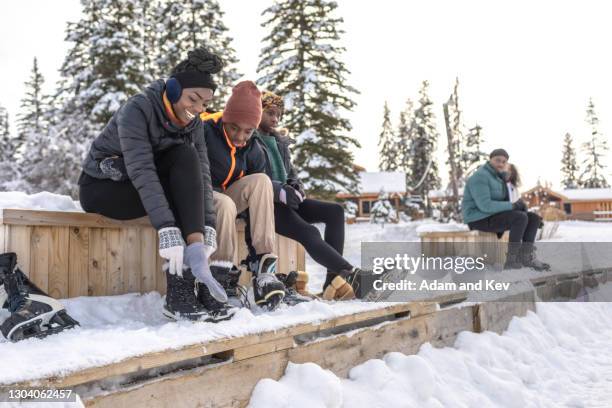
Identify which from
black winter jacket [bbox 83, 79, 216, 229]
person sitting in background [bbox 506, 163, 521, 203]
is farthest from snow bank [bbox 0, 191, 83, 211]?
person sitting in background [bbox 506, 163, 521, 203]

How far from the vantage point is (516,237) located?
5.66 m

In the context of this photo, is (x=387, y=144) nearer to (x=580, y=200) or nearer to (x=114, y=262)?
(x=580, y=200)

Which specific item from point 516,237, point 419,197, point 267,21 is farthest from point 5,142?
point 516,237

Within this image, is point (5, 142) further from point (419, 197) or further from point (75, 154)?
point (419, 197)

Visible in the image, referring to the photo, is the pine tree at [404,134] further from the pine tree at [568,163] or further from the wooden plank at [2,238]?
the wooden plank at [2,238]

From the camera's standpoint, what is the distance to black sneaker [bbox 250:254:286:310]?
8.93 ft

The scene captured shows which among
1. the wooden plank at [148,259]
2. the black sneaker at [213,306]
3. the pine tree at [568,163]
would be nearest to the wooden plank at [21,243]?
the wooden plank at [148,259]

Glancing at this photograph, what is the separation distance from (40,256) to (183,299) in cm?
84

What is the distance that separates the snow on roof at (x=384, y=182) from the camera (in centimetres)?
4000

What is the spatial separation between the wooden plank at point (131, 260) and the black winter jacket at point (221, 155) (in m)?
0.55

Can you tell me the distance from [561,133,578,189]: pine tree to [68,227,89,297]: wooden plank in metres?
66.8

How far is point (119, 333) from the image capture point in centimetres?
191

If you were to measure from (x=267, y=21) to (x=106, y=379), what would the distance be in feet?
60.6

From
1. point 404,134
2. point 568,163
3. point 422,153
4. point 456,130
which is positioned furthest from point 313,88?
point 568,163
